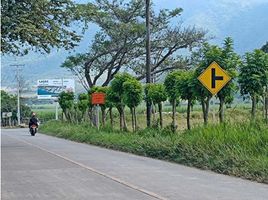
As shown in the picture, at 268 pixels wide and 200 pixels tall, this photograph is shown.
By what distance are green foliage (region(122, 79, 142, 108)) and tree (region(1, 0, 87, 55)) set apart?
3.52m

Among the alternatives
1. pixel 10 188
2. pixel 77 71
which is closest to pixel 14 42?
pixel 10 188

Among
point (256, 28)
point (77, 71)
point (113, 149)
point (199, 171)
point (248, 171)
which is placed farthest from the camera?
point (256, 28)

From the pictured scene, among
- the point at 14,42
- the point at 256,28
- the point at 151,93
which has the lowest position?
the point at 151,93

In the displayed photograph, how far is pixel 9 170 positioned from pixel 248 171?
261 inches

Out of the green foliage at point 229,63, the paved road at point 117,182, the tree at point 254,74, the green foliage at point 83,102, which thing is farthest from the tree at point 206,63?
the green foliage at point 83,102

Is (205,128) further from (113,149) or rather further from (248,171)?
(113,149)

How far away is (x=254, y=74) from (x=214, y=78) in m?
1.49

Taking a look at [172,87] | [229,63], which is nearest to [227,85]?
[229,63]

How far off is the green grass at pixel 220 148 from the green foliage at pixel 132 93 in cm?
645

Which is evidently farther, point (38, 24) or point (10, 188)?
point (38, 24)

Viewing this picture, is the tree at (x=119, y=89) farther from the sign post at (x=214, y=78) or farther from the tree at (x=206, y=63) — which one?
the sign post at (x=214, y=78)

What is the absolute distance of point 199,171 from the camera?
582 inches

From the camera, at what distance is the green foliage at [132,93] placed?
28.4 meters

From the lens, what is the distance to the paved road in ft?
35.1
